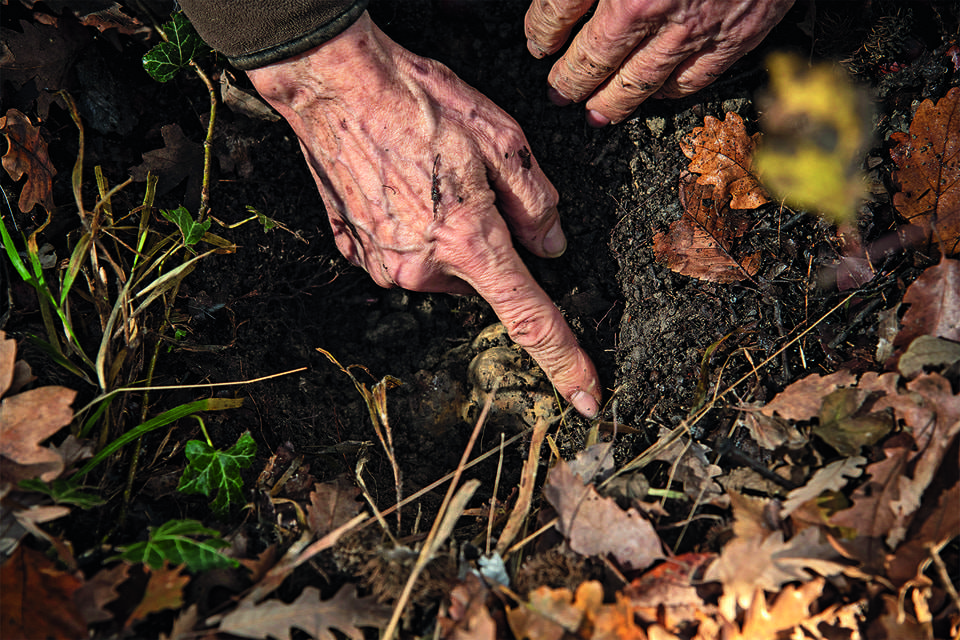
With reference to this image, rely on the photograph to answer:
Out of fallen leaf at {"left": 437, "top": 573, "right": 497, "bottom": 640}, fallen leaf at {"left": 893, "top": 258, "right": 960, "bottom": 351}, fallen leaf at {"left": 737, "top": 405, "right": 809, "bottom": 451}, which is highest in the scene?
fallen leaf at {"left": 893, "top": 258, "right": 960, "bottom": 351}

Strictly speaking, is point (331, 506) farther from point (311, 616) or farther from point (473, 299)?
point (473, 299)

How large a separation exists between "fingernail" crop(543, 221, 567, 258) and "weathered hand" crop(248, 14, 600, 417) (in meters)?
0.04

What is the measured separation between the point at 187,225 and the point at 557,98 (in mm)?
1549

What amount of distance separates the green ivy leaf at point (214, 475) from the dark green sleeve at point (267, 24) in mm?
1384

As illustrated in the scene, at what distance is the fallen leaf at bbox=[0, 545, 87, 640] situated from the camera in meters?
1.23

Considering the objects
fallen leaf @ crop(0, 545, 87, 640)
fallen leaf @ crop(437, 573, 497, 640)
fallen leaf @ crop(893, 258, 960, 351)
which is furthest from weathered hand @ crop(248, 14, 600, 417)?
fallen leaf @ crop(0, 545, 87, 640)

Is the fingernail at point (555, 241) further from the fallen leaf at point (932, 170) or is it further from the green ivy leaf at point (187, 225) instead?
the green ivy leaf at point (187, 225)

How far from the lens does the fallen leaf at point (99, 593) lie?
4.19ft

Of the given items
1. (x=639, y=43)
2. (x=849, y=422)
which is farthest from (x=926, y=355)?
(x=639, y=43)

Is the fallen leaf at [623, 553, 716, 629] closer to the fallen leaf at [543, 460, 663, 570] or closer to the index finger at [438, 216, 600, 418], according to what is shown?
the fallen leaf at [543, 460, 663, 570]

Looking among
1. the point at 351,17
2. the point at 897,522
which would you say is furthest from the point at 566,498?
the point at 351,17

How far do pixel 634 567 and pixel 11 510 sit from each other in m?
1.58

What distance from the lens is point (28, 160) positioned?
1.91m

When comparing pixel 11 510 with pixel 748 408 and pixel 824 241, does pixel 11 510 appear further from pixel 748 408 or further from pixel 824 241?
pixel 824 241
